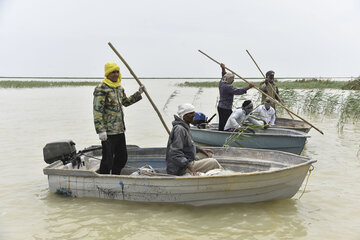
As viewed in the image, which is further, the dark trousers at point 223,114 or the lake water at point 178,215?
the dark trousers at point 223,114

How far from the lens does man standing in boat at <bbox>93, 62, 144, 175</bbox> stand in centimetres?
441

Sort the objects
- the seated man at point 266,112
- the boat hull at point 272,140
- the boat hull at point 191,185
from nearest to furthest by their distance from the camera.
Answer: the boat hull at point 191,185 → the boat hull at point 272,140 → the seated man at point 266,112

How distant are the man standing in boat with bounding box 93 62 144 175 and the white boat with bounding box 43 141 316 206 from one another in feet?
1.01

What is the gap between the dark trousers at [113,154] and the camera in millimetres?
4609

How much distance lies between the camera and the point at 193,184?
4309 mm

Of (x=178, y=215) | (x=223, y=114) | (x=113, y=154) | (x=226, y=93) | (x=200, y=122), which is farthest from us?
(x=200, y=122)

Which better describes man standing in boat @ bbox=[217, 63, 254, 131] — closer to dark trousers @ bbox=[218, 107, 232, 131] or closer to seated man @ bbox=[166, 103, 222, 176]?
dark trousers @ bbox=[218, 107, 232, 131]

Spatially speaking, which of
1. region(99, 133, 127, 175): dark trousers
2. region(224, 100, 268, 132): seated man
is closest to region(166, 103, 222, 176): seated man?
region(99, 133, 127, 175): dark trousers

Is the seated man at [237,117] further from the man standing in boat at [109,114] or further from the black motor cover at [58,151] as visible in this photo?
the black motor cover at [58,151]

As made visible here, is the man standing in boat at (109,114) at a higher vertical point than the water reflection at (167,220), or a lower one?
higher

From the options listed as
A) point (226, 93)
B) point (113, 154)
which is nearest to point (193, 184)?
point (113, 154)

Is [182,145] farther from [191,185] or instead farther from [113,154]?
[113,154]

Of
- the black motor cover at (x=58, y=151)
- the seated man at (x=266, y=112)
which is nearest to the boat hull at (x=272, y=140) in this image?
the seated man at (x=266, y=112)

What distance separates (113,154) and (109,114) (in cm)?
66
